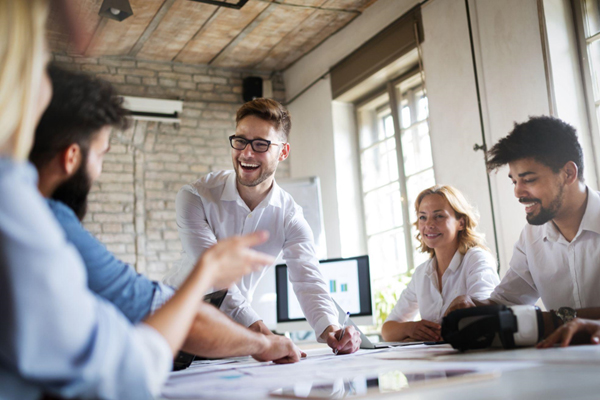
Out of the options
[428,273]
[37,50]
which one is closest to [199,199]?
[428,273]

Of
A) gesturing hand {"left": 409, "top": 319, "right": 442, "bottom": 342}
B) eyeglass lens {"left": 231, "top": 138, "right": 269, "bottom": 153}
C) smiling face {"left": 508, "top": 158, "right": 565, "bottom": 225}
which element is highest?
eyeglass lens {"left": 231, "top": 138, "right": 269, "bottom": 153}

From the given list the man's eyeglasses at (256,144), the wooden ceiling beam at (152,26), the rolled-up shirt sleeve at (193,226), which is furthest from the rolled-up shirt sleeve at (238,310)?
the wooden ceiling beam at (152,26)

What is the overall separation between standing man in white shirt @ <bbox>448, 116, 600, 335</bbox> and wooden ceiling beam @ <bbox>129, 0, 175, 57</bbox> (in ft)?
11.2

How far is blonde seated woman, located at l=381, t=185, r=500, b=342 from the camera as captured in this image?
2617 mm

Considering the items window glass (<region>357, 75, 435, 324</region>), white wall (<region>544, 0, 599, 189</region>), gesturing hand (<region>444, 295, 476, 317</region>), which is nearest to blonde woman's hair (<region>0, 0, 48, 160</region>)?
gesturing hand (<region>444, 295, 476, 317</region>)

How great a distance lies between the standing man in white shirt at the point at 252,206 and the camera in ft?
7.83

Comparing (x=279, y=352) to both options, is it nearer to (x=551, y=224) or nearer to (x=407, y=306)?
(x=551, y=224)

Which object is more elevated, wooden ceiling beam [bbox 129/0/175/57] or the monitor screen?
wooden ceiling beam [bbox 129/0/175/57]

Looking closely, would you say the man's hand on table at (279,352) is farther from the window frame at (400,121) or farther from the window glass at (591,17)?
the window frame at (400,121)

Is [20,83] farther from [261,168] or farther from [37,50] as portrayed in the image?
[261,168]

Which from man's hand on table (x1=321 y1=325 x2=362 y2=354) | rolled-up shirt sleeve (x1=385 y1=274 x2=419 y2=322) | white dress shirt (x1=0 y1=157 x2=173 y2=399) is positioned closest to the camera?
white dress shirt (x1=0 y1=157 x2=173 y2=399)

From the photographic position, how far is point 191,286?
2.57 ft

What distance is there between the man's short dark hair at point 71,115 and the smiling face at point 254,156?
59.0 inches

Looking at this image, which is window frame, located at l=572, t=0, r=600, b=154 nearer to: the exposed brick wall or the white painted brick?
the exposed brick wall
